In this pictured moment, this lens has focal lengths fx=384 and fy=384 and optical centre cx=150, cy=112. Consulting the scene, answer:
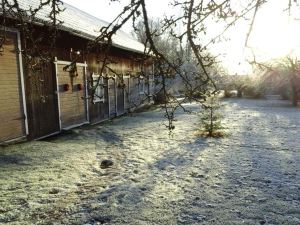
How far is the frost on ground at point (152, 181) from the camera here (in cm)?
498

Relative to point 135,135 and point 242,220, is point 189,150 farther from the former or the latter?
point 242,220

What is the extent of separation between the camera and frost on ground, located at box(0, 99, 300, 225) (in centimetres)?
498

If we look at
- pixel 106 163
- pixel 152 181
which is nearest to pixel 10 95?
pixel 106 163

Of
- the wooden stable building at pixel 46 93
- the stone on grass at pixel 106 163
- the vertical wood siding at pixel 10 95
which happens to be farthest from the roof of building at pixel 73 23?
the stone on grass at pixel 106 163

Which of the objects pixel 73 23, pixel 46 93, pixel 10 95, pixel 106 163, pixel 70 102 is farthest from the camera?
pixel 73 23

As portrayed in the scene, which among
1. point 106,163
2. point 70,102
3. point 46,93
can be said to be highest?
point 46,93

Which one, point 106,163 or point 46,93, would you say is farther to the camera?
point 46,93

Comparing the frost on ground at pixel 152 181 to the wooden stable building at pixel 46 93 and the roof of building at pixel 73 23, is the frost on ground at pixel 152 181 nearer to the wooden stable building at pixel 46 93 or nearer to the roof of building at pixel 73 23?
the wooden stable building at pixel 46 93

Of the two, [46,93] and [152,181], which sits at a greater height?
[46,93]

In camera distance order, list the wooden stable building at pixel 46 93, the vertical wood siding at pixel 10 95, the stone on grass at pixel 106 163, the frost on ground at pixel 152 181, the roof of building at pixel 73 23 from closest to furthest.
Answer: the frost on ground at pixel 152 181 < the stone on grass at pixel 106 163 < the vertical wood siding at pixel 10 95 < the wooden stable building at pixel 46 93 < the roof of building at pixel 73 23

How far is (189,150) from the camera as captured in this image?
9.45 meters

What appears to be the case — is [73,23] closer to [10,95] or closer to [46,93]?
[46,93]

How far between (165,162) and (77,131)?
4749mm

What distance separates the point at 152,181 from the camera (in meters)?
6.57
